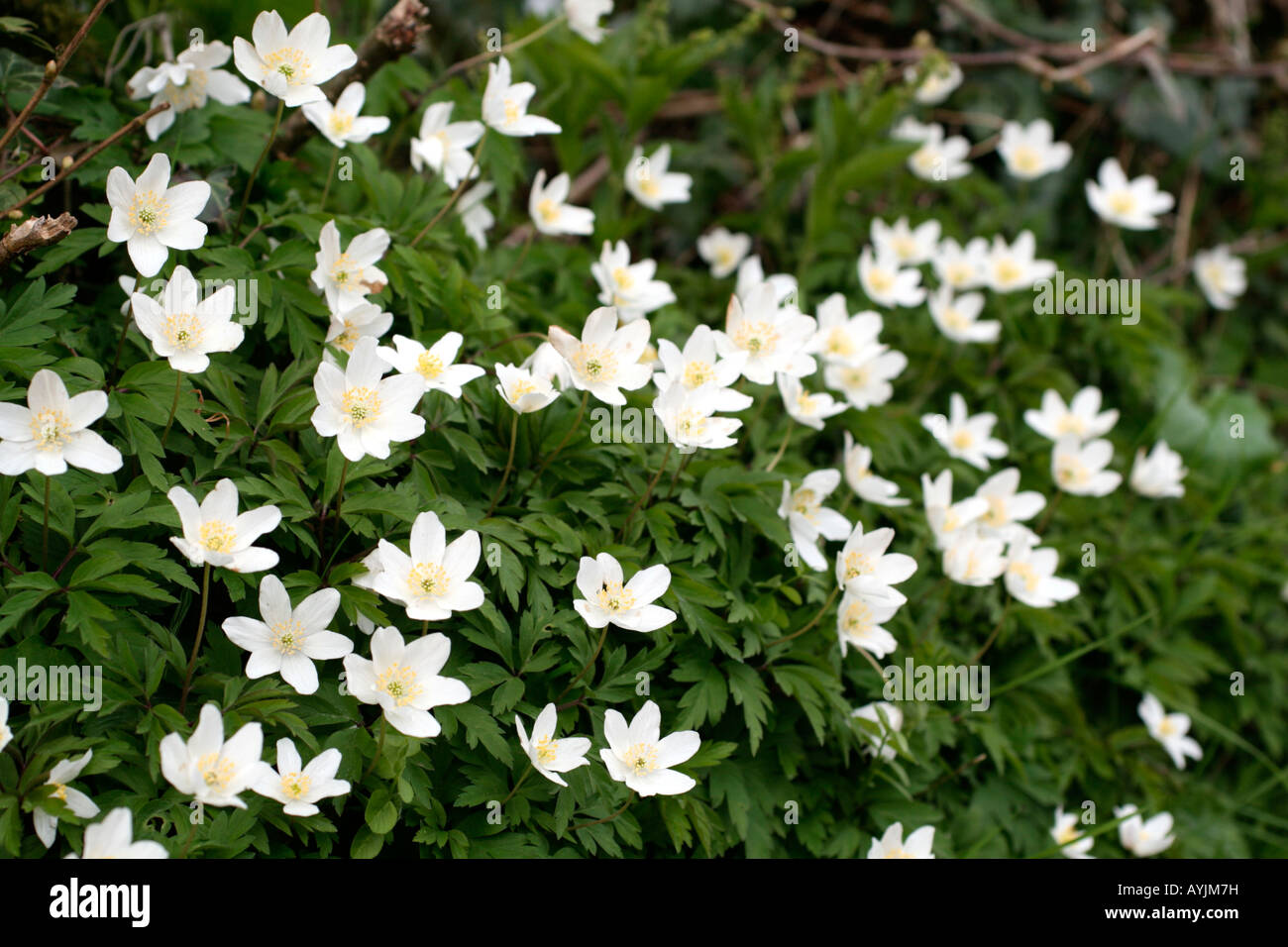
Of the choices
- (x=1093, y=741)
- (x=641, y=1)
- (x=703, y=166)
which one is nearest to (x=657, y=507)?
(x=1093, y=741)

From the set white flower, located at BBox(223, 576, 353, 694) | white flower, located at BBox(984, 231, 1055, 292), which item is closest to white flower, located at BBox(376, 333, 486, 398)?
white flower, located at BBox(223, 576, 353, 694)

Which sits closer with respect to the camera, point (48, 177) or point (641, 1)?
point (48, 177)

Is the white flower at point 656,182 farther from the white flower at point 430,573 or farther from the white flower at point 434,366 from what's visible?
the white flower at point 430,573

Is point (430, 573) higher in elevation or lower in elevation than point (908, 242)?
lower

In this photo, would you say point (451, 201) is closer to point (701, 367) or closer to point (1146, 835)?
point (701, 367)

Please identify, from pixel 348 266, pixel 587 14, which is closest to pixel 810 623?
pixel 348 266

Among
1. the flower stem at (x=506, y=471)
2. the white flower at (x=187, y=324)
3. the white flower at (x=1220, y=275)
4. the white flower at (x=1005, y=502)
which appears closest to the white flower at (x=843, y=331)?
the white flower at (x=1005, y=502)
